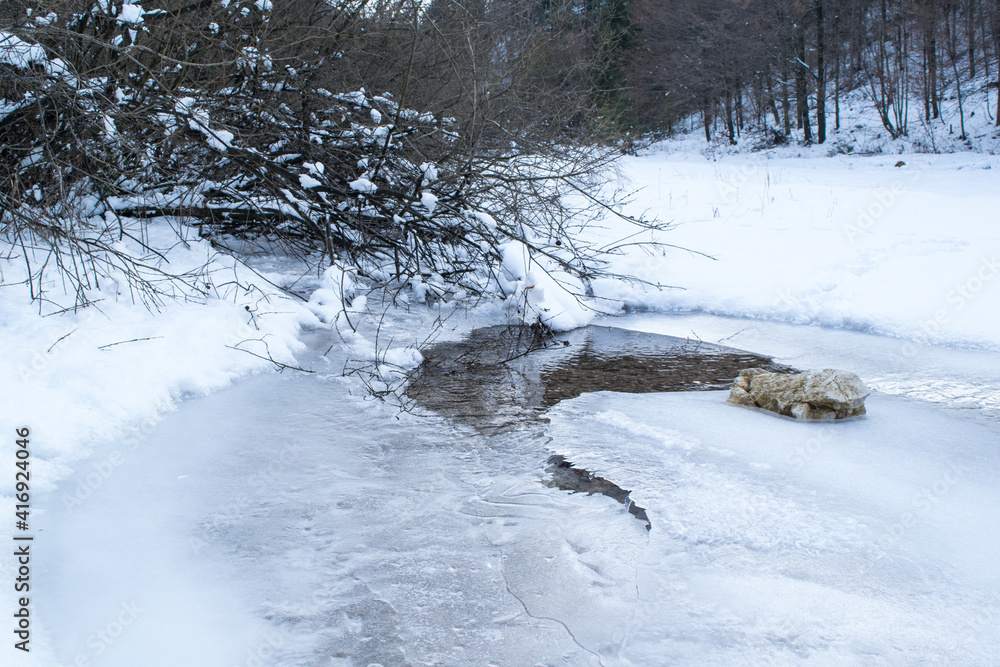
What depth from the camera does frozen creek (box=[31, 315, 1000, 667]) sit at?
76.6 inches

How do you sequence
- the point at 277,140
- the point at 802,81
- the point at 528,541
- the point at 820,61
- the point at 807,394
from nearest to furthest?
1. the point at 528,541
2. the point at 807,394
3. the point at 277,140
4. the point at 820,61
5. the point at 802,81

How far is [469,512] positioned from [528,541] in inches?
11.4

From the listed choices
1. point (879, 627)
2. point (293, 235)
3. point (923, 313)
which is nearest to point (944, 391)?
point (923, 313)

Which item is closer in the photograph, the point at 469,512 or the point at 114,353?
the point at 469,512

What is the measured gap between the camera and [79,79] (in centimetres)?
384

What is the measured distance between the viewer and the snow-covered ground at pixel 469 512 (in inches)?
77.5

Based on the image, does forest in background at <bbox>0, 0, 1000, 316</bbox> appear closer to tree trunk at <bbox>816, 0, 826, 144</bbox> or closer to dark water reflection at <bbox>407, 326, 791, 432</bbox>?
dark water reflection at <bbox>407, 326, 791, 432</bbox>

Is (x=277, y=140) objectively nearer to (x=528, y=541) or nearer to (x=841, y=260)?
(x=528, y=541)

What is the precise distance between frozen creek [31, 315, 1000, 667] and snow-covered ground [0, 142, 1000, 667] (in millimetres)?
10

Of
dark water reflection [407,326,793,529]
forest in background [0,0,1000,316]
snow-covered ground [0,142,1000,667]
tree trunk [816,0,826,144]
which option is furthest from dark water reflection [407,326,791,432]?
tree trunk [816,0,826,144]

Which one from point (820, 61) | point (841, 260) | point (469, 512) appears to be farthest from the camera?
point (820, 61)

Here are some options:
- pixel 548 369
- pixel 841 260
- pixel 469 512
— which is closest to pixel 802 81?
pixel 841 260

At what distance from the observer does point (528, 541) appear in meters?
2.43

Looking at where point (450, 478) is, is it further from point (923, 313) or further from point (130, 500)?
point (923, 313)
